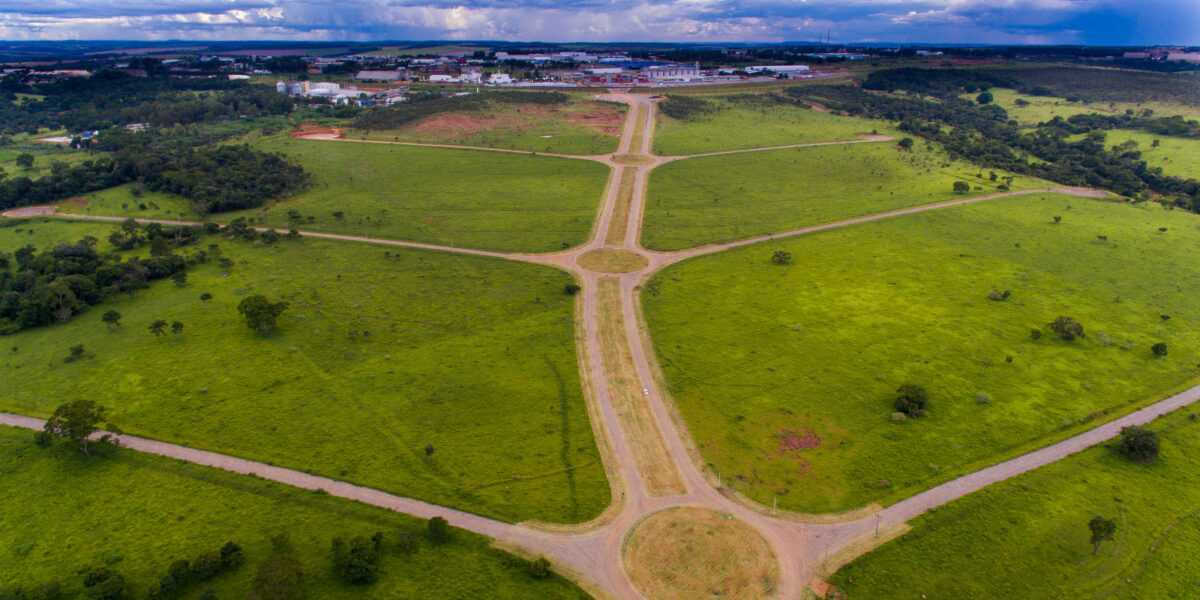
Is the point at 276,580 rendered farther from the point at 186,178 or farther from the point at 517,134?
the point at 517,134

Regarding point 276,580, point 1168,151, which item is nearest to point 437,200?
point 276,580

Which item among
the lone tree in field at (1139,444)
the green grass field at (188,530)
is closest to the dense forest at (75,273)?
the green grass field at (188,530)

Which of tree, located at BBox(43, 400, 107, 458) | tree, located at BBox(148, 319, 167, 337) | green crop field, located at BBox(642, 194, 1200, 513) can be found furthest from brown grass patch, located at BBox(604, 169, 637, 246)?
tree, located at BBox(43, 400, 107, 458)

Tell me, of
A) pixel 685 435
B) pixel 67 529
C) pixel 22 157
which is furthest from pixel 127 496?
pixel 22 157

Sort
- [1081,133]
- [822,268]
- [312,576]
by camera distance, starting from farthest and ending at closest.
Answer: [1081,133] → [822,268] → [312,576]

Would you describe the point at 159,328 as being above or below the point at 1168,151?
below

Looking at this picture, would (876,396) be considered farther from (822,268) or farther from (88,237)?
(88,237)

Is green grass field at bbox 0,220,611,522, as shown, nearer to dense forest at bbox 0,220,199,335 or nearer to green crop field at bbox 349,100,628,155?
dense forest at bbox 0,220,199,335
